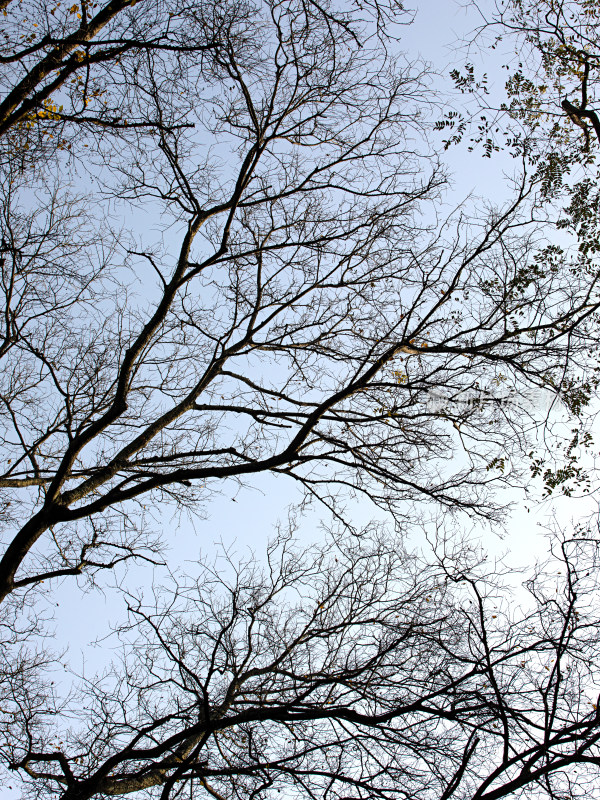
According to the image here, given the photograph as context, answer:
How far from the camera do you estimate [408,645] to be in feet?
14.1

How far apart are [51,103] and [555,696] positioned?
21.5 ft

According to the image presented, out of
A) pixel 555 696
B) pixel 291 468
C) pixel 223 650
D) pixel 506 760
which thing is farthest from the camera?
pixel 291 468

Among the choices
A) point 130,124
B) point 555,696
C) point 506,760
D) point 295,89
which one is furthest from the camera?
point 295,89

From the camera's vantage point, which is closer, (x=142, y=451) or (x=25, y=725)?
(x=25, y=725)

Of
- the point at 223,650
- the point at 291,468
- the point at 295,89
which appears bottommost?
the point at 223,650

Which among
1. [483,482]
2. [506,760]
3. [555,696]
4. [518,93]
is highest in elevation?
[518,93]

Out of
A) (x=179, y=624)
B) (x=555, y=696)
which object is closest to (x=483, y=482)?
(x=555, y=696)

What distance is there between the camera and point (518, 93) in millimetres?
5586

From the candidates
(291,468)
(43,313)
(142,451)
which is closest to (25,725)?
(142,451)

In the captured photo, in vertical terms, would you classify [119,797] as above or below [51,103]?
below

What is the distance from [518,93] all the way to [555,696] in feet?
18.8

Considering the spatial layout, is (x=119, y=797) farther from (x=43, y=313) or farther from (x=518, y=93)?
(x=518, y=93)

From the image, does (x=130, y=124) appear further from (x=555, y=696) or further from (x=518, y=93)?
(x=555, y=696)

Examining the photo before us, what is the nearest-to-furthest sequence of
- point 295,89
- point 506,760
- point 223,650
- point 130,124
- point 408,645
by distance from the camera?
point 506,760
point 408,645
point 223,650
point 130,124
point 295,89
